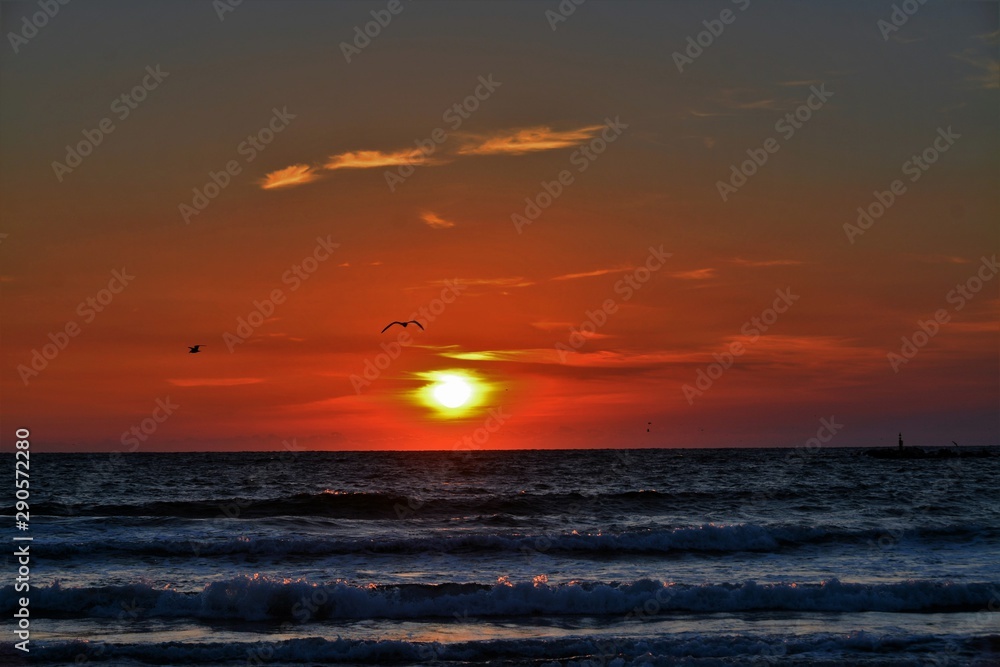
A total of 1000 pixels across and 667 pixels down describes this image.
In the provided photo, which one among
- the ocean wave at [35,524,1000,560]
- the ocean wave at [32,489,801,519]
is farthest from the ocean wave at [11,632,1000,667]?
the ocean wave at [32,489,801,519]

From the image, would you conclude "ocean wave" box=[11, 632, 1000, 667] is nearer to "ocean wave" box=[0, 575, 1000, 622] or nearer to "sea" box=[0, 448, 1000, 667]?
"sea" box=[0, 448, 1000, 667]

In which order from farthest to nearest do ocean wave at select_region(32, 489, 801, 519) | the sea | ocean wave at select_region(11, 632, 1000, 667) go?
ocean wave at select_region(32, 489, 801, 519), the sea, ocean wave at select_region(11, 632, 1000, 667)

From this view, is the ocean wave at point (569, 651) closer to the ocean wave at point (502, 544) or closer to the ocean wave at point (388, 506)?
the ocean wave at point (502, 544)

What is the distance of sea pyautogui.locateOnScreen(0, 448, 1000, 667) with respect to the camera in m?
16.7

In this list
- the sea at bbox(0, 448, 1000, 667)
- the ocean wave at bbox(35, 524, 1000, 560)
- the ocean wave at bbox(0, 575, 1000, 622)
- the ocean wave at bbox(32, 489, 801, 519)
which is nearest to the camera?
the sea at bbox(0, 448, 1000, 667)

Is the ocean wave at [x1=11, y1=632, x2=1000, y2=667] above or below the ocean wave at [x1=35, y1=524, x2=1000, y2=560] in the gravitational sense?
below

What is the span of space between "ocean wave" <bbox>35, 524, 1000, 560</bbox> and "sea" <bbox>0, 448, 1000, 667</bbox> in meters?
0.08

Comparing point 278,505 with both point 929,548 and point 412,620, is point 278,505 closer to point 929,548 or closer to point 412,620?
point 412,620

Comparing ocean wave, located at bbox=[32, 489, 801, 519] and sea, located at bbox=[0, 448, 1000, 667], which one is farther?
ocean wave, located at bbox=[32, 489, 801, 519]

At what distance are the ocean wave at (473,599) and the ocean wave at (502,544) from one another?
664cm

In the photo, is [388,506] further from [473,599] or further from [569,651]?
[569,651]

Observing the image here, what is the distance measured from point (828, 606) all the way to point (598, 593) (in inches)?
206

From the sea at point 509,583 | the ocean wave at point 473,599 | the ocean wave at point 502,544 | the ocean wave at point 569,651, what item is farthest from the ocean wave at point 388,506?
the ocean wave at point 569,651

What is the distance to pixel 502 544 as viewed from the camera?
1134 inches
